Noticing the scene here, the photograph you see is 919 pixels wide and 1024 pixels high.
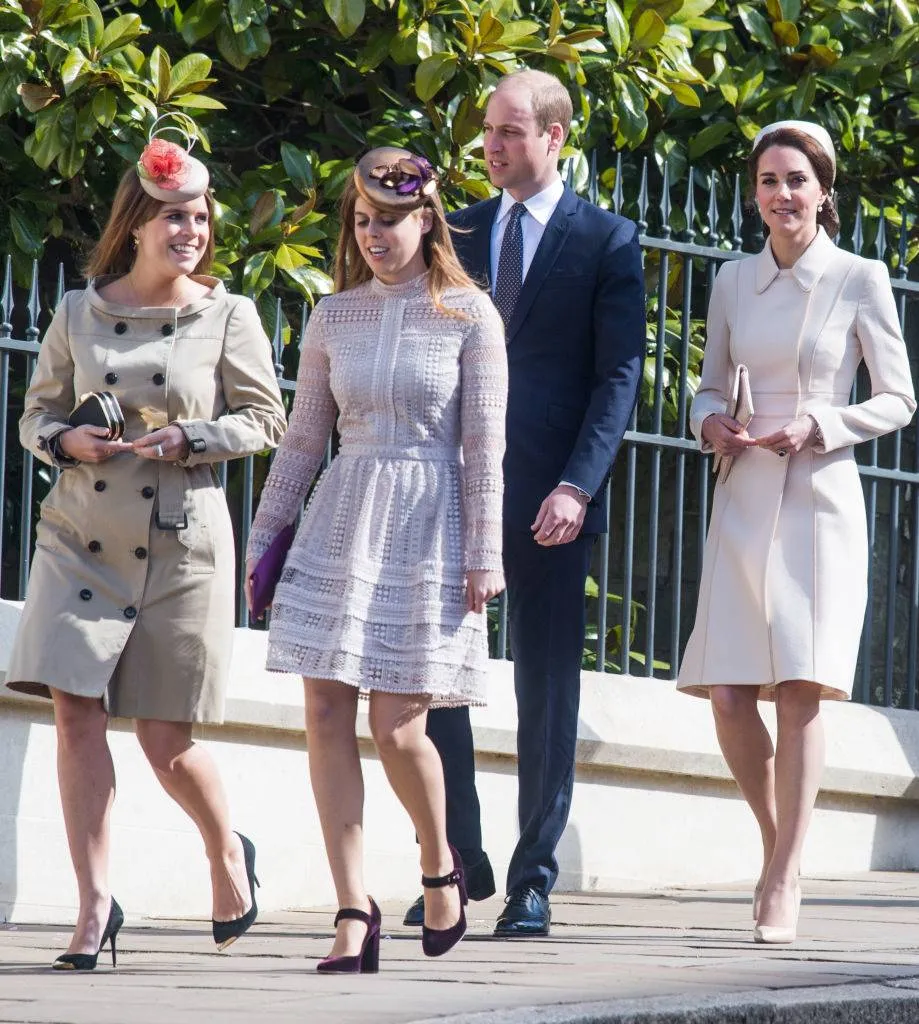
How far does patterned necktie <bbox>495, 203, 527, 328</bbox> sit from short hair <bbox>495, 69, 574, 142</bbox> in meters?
0.22

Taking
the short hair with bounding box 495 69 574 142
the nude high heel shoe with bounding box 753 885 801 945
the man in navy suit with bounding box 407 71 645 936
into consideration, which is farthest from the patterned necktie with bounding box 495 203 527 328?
the nude high heel shoe with bounding box 753 885 801 945

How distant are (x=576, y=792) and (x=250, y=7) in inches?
99.2

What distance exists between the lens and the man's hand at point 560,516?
495 cm

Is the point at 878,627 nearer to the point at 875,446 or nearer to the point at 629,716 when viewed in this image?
the point at 875,446

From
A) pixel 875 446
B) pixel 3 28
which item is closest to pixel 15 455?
pixel 3 28

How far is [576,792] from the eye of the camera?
20.9 ft

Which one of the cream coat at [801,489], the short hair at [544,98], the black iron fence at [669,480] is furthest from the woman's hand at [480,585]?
the black iron fence at [669,480]

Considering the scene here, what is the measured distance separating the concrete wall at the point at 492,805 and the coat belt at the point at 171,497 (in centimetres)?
103

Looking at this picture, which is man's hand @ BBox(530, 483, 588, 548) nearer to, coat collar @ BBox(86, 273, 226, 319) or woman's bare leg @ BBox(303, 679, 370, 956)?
woman's bare leg @ BBox(303, 679, 370, 956)

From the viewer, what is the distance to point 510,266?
5.34 m

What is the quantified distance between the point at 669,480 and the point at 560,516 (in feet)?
6.57

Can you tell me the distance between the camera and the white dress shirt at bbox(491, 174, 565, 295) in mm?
5332

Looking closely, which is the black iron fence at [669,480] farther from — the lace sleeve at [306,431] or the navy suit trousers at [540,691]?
the lace sleeve at [306,431]

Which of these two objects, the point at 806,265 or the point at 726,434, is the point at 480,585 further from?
the point at 806,265
